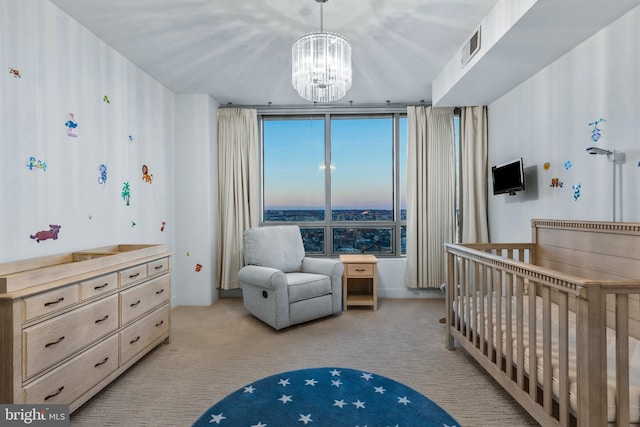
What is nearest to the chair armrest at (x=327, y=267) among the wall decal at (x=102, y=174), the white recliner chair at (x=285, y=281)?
the white recliner chair at (x=285, y=281)

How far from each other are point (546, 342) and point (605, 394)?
0.84 feet

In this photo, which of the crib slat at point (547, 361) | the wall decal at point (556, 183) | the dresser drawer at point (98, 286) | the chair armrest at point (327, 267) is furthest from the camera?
the chair armrest at point (327, 267)

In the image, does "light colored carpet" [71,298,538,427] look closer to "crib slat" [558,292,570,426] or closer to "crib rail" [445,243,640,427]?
"crib rail" [445,243,640,427]

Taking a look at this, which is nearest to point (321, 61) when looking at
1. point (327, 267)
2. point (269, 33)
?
point (269, 33)

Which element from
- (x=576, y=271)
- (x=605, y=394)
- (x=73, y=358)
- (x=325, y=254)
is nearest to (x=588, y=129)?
(x=576, y=271)

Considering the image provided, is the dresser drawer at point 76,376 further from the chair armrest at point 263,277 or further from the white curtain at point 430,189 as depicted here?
the white curtain at point 430,189

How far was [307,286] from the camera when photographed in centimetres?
302

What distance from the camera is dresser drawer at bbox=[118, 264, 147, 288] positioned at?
209 cm

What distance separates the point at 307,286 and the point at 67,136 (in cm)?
218

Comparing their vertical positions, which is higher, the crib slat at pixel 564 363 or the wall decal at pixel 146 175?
the wall decal at pixel 146 175

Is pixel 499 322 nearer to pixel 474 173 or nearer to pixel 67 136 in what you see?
pixel 474 173

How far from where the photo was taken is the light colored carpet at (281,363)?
1.76 m

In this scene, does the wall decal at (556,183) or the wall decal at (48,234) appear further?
the wall decal at (556,183)

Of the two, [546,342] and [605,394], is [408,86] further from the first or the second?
[605,394]
